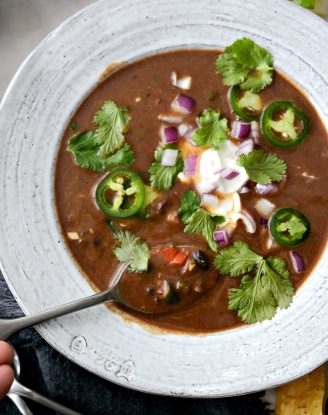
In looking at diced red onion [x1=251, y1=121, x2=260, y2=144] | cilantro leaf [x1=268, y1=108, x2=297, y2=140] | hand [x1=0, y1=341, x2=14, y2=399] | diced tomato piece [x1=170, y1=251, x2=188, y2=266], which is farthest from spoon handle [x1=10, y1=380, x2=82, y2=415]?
cilantro leaf [x1=268, y1=108, x2=297, y2=140]

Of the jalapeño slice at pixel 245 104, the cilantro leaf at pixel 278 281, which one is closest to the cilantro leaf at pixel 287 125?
the jalapeño slice at pixel 245 104

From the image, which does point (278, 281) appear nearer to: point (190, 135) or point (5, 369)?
point (190, 135)

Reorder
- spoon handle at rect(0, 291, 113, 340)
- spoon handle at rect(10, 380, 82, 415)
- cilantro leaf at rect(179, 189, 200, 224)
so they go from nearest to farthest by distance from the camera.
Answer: spoon handle at rect(0, 291, 113, 340) < cilantro leaf at rect(179, 189, 200, 224) < spoon handle at rect(10, 380, 82, 415)

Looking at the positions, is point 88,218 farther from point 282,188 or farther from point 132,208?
point 282,188

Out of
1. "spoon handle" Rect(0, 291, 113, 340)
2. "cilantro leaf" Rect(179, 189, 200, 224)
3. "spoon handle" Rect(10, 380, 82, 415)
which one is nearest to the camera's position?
"spoon handle" Rect(0, 291, 113, 340)

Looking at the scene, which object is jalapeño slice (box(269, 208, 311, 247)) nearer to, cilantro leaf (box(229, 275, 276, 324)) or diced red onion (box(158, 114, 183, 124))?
cilantro leaf (box(229, 275, 276, 324))

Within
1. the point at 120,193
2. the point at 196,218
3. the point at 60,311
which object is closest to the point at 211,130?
the point at 196,218

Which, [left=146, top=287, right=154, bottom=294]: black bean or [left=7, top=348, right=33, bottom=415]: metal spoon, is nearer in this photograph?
[left=146, top=287, right=154, bottom=294]: black bean

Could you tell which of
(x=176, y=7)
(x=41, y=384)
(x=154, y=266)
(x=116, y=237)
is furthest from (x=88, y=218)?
(x=176, y=7)
